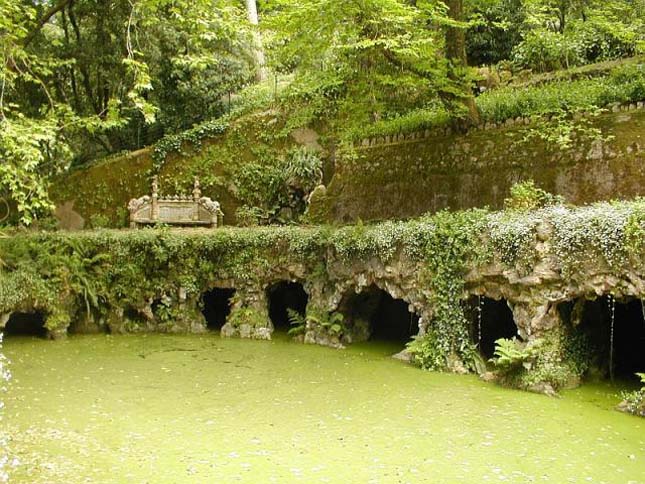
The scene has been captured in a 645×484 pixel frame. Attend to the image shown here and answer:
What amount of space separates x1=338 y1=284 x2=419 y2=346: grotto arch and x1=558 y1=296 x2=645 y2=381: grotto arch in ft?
12.8

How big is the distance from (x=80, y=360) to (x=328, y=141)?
1164 cm

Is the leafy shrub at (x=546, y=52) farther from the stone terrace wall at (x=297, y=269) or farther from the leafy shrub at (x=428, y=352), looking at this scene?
the leafy shrub at (x=428, y=352)

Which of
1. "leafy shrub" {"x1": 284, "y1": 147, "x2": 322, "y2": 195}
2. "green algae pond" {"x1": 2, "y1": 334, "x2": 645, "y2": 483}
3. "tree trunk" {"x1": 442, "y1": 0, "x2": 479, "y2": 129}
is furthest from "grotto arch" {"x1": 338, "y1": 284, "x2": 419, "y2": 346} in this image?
"leafy shrub" {"x1": 284, "y1": 147, "x2": 322, "y2": 195}

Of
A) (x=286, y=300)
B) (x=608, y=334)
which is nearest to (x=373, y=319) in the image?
(x=286, y=300)

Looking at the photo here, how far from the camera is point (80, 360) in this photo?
42.5ft

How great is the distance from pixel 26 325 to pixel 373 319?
893 cm

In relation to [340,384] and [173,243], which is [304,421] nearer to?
[340,384]

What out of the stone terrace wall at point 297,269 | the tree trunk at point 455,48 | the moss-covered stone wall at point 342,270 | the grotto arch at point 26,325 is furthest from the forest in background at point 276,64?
the grotto arch at point 26,325

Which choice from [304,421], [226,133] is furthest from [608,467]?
[226,133]

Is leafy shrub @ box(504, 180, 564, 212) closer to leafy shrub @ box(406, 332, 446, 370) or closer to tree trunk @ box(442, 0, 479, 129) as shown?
tree trunk @ box(442, 0, 479, 129)

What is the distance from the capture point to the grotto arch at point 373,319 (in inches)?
607

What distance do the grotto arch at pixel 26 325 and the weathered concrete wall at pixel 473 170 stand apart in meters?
7.92

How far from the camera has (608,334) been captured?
40.4 feet

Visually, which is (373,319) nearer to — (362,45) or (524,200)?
(524,200)
